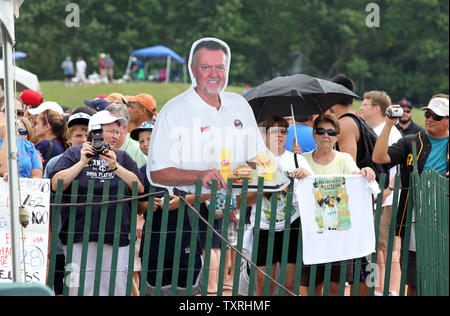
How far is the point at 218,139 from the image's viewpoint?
660 centimetres

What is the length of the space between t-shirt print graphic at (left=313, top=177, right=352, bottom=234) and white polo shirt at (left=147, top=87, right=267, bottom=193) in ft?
2.08

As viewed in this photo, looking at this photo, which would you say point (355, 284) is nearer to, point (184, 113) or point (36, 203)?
point (184, 113)

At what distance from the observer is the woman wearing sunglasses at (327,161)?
6656mm

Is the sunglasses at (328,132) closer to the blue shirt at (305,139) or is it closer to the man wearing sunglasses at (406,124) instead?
the blue shirt at (305,139)

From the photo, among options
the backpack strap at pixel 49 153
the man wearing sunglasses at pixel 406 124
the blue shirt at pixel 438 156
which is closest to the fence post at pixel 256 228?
the blue shirt at pixel 438 156

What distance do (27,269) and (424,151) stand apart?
352cm

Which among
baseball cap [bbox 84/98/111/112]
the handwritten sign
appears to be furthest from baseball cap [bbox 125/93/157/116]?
the handwritten sign

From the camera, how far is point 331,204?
645 cm

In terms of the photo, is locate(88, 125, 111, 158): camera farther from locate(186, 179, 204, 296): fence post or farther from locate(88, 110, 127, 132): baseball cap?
locate(186, 179, 204, 296): fence post

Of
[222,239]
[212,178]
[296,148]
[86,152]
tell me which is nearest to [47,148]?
[86,152]

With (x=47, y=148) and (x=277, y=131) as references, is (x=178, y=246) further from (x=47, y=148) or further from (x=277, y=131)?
(x=47, y=148)

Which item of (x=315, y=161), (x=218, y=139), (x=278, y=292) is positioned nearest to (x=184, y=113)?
(x=218, y=139)

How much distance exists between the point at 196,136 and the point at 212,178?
38 cm

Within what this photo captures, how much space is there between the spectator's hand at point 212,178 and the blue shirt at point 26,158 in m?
1.53
